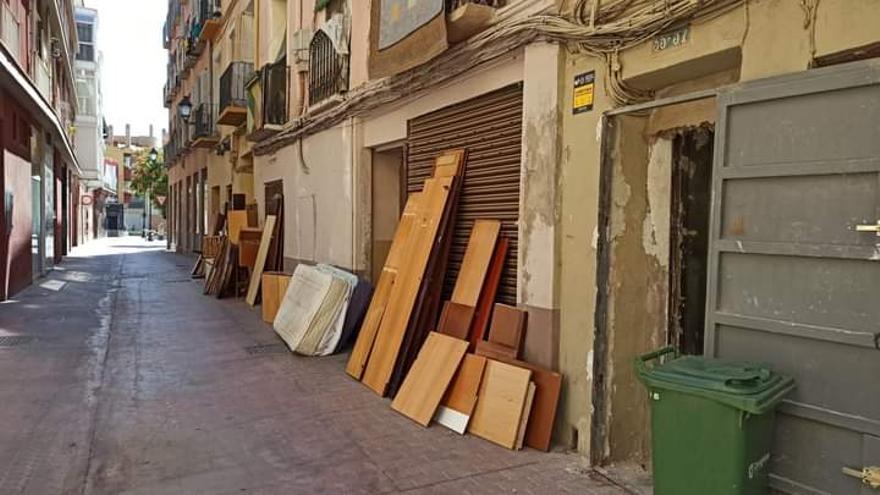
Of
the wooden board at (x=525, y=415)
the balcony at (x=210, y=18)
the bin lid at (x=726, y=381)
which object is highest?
the balcony at (x=210, y=18)

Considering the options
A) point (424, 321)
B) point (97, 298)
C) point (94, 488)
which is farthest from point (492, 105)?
point (97, 298)

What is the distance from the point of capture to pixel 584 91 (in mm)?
4324

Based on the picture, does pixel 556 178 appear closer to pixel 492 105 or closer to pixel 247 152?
pixel 492 105

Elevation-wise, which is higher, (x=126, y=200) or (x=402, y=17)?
(x=402, y=17)

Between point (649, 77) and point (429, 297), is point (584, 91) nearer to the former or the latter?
point (649, 77)

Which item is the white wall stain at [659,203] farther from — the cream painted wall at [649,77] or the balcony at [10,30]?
the balcony at [10,30]

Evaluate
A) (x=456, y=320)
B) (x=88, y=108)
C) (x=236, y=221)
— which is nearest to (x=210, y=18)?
(x=236, y=221)

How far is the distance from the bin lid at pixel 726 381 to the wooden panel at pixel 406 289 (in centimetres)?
311

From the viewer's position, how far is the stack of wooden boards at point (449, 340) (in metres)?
4.52

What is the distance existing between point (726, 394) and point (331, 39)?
7.76 m

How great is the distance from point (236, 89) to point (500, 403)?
12232 mm

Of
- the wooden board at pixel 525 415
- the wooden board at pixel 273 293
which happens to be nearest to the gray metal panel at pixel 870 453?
the wooden board at pixel 525 415

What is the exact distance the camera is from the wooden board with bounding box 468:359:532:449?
4473 mm

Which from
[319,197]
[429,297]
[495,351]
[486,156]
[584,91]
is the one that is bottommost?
[495,351]
